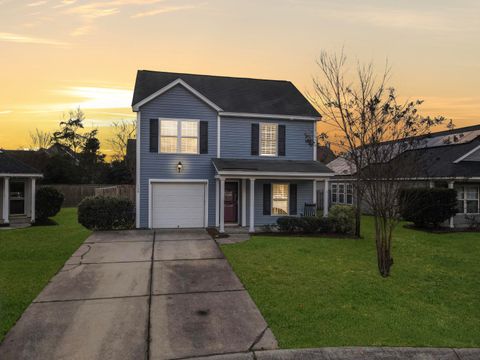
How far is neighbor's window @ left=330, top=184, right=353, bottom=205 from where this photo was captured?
85.4 ft

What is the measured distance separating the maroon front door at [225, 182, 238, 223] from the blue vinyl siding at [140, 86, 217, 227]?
782 mm

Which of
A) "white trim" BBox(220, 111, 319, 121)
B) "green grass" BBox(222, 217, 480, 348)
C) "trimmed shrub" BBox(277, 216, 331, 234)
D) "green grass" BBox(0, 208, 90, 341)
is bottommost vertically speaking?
"green grass" BBox(222, 217, 480, 348)

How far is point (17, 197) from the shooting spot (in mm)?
20125

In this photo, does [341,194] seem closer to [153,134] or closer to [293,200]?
[293,200]

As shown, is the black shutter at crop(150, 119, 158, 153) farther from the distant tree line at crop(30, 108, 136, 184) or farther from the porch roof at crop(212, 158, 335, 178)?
the distant tree line at crop(30, 108, 136, 184)

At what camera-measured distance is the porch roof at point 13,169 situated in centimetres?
1785

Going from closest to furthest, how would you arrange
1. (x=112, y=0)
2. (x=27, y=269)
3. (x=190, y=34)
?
(x=27, y=269) < (x=112, y=0) < (x=190, y=34)

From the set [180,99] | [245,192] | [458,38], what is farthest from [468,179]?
[180,99]

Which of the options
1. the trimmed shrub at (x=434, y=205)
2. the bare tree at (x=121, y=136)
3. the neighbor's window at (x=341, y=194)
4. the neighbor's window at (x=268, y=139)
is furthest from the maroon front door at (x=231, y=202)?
the bare tree at (x=121, y=136)

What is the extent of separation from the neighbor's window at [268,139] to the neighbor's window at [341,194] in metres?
10.4

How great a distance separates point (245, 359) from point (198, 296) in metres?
2.52

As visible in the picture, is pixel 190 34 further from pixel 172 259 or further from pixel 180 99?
pixel 172 259

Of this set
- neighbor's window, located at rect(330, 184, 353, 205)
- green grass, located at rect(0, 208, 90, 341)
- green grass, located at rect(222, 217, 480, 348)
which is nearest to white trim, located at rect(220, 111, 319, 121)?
green grass, located at rect(222, 217, 480, 348)

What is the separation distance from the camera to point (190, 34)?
15445mm
